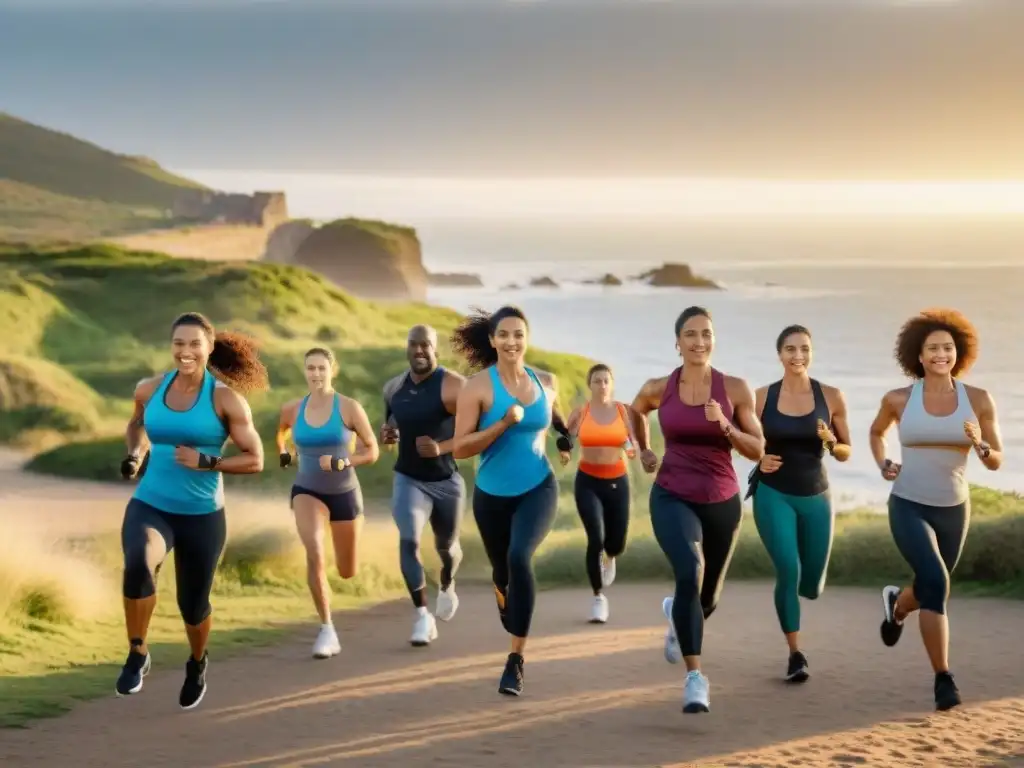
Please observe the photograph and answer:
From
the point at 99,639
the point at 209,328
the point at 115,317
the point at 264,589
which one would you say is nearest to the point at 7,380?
the point at 115,317

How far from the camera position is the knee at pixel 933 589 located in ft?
26.5

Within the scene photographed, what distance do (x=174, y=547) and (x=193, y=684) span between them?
0.96m

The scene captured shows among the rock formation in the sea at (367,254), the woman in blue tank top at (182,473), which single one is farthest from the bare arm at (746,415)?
the rock formation in the sea at (367,254)

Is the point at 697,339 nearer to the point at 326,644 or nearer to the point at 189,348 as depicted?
the point at 189,348

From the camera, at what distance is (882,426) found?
8.66m

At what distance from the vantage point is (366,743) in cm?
766

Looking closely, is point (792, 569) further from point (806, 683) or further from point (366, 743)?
point (366, 743)

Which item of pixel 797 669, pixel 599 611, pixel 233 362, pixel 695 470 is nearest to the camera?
pixel 695 470

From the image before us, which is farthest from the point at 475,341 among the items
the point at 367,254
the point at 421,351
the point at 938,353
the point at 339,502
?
the point at 367,254

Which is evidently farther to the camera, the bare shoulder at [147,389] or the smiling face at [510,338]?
the smiling face at [510,338]

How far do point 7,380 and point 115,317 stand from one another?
10.6 meters

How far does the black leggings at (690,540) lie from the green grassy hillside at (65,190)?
2219 inches

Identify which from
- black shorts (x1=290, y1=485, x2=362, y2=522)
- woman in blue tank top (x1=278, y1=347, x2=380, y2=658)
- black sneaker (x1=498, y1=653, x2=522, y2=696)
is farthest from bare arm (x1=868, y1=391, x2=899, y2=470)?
black shorts (x1=290, y1=485, x2=362, y2=522)

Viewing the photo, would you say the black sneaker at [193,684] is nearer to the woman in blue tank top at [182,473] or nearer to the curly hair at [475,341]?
the woman in blue tank top at [182,473]
